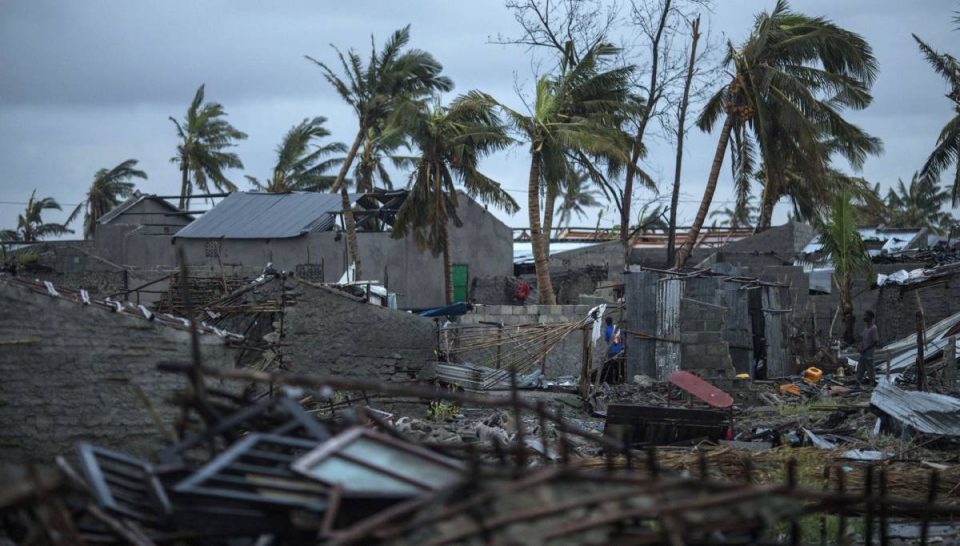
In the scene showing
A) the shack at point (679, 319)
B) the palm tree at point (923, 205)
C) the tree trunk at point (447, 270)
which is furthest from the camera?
the palm tree at point (923, 205)

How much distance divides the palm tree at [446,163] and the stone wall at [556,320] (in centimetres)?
509

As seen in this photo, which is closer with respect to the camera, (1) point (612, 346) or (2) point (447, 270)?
(1) point (612, 346)

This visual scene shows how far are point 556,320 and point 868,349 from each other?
581cm

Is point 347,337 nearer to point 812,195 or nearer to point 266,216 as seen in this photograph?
point 266,216

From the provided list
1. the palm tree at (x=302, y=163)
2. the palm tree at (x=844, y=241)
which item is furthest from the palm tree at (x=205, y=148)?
the palm tree at (x=844, y=241)

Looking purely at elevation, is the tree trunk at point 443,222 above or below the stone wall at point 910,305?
above

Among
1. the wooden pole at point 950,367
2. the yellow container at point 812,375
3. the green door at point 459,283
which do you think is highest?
the green door at point 459,283

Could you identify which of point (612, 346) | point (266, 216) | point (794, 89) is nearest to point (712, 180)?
point (794, 89)

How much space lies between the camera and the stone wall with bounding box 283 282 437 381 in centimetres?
1497

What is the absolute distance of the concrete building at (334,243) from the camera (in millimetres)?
28047

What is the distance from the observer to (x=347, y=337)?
15.1 m

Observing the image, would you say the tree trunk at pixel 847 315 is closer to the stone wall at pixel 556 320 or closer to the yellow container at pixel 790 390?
the stone wall at pixel 556 320

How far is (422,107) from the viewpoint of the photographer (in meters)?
26.3

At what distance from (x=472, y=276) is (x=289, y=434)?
2568 centimetres
